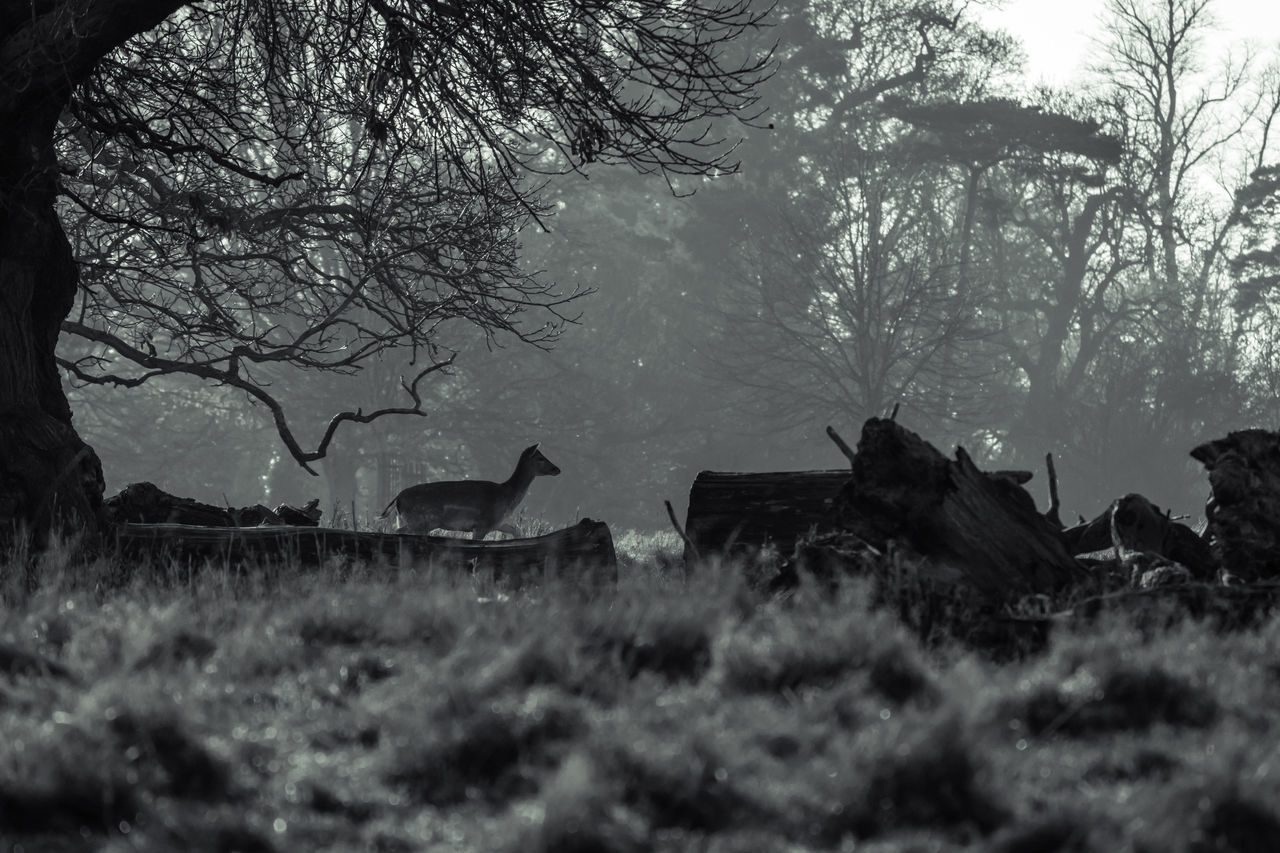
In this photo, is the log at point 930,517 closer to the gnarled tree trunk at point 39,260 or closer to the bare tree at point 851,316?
the gnarled tree trunk at point 39,260

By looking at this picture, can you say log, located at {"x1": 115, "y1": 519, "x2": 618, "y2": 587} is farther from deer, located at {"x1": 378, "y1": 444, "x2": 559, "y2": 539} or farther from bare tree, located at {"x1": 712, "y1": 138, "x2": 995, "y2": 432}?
bare tree, located at {"x1": 712, "y1": 138, "x2": 995, "y2": 432}

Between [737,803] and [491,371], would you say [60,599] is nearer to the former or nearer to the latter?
[737,803]

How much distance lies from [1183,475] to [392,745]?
4753 cm

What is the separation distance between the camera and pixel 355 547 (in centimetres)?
990

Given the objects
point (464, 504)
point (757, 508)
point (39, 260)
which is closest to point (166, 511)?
point (39, 260)

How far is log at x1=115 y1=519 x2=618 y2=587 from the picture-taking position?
9.68 m

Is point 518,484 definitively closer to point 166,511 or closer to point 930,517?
point 166,511

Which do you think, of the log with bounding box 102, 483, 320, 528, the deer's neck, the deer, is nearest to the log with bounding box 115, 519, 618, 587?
the log with bounding box 102, 483, 320, 528

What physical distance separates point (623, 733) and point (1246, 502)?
17.7 feet

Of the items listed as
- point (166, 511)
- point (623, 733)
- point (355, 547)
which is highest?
point (166, 511)

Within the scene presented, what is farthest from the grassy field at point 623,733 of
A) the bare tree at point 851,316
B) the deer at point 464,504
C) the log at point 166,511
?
the bare tree at point 851,316

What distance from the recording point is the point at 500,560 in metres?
10.1

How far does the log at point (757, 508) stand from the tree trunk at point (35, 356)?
4.20m

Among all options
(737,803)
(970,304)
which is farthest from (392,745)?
(970,304)
